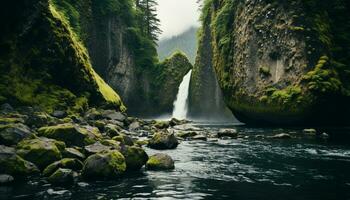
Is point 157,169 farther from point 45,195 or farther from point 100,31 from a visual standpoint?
point 100,31

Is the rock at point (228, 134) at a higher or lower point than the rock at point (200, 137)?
higher

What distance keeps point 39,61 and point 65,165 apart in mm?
20185

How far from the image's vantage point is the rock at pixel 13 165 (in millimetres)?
12633

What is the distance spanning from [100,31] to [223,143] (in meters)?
43.1

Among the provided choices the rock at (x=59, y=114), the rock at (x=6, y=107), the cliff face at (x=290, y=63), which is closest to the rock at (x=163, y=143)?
the rock at (x=59, y=114)

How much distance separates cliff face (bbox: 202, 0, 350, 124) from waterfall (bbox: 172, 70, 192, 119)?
915 inches

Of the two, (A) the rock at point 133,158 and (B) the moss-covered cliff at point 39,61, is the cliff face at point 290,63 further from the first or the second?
(A) the rock at point 133,158

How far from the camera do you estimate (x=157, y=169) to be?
1545 centimetres

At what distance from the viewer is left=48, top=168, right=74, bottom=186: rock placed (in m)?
12.2

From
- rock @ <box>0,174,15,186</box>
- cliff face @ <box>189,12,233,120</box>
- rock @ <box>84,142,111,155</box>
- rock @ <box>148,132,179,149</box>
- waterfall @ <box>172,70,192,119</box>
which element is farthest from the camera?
waterfall @ <box>172,70,192,119</box>

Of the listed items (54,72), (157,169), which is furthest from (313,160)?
(54,72)

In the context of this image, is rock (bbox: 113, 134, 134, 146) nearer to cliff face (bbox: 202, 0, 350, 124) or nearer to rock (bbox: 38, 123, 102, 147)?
rock (bbox: 38, 123, 102, 147)

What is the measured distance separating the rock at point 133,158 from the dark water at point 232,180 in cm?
77

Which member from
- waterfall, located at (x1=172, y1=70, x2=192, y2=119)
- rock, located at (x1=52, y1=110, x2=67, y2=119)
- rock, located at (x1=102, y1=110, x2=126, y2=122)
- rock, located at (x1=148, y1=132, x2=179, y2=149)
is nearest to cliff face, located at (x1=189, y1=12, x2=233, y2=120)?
waterfall, located at (x1=172, y1=70, x2=192, y2=119)
